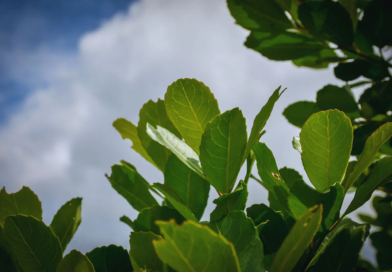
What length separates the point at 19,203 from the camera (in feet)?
3.21

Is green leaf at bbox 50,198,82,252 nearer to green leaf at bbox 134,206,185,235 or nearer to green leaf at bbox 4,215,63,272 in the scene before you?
green leaf at bbox 4,215,63,272

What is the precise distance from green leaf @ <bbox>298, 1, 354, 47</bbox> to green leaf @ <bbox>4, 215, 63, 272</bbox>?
1.25m

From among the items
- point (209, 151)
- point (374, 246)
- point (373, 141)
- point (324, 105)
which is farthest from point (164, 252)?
point (374, 246)

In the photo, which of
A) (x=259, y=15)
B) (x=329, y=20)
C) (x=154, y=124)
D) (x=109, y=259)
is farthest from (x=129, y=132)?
(x=329, y=20)

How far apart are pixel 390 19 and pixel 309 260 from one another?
107 cm

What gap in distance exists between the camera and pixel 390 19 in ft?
4.14

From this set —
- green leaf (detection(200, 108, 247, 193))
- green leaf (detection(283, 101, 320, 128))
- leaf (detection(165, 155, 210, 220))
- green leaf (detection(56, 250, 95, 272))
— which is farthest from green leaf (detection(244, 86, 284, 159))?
green leaf (detection(283, 101, 320, 128))

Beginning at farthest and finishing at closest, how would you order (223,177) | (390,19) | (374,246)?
(374,246)
(390,19)
(223,177)

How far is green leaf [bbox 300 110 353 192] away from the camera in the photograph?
70 centimetres

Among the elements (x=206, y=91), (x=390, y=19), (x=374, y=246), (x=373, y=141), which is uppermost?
(x=206, y=91)

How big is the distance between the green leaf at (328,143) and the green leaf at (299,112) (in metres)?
0.88

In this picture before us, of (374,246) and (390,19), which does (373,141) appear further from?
(374,246)

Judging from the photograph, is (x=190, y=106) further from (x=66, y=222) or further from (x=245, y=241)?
(x=66, y=222)

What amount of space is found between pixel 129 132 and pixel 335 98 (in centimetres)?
96
